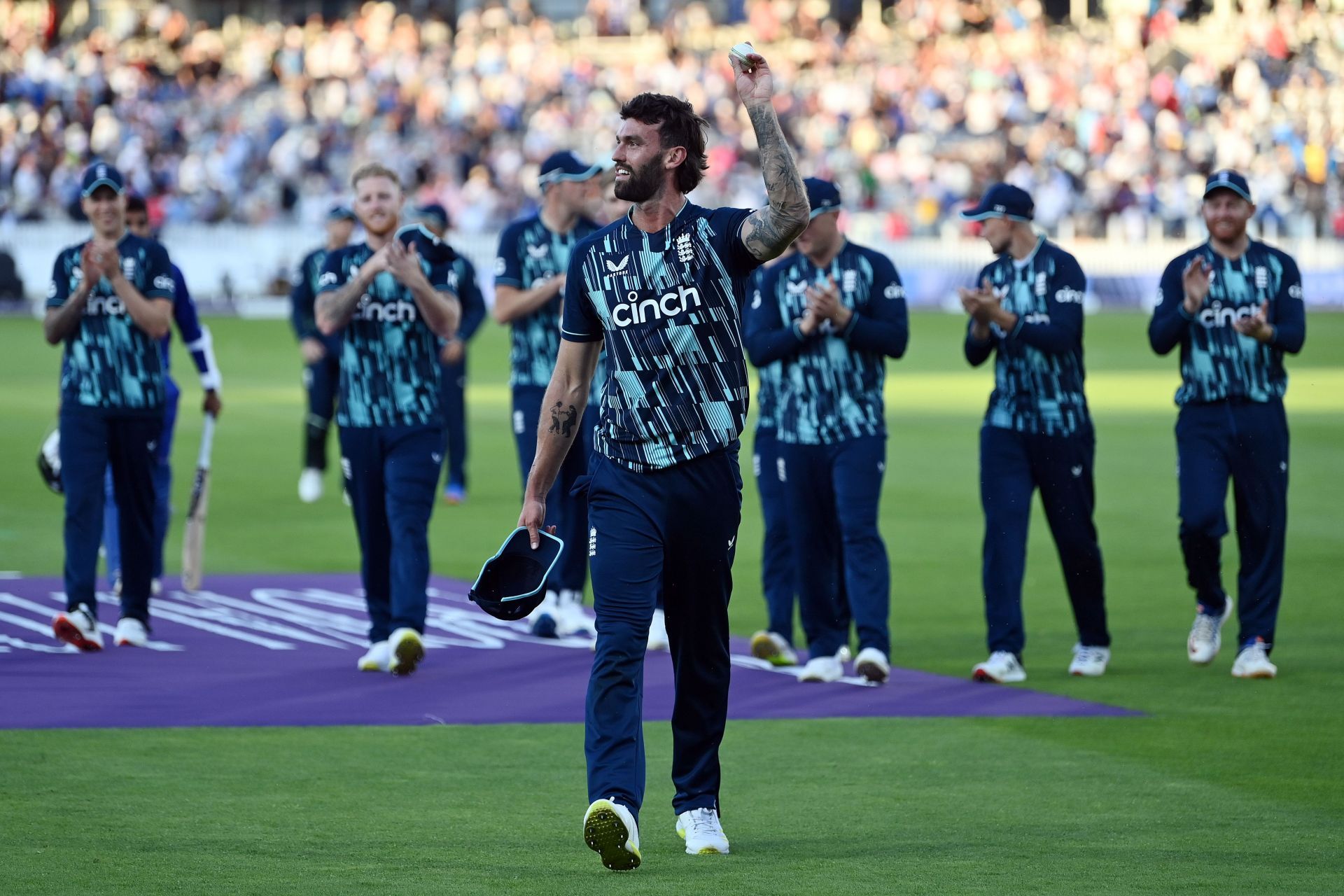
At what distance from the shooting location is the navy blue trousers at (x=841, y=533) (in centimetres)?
920

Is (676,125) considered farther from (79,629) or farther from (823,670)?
(79,629)

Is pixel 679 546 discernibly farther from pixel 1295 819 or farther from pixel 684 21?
pixel 684 21

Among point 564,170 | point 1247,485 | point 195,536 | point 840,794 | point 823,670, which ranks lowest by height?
point 840,794

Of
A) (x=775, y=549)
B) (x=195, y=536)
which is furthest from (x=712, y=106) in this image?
(x=775, y=549)

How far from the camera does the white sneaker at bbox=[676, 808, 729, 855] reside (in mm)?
6133

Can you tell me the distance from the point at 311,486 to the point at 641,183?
10868 mm

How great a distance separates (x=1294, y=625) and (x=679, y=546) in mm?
5779

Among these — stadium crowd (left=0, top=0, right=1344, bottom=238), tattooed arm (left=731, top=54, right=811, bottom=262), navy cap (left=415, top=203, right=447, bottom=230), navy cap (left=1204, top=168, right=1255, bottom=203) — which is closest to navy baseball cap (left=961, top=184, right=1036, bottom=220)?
navy cap (left=1204, top=168, right=1255, bottom=203)

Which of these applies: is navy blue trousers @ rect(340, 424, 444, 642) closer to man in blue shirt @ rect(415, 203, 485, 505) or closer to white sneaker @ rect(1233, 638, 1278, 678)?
man in blue shirt @ rect(415, 203, 485, 505)

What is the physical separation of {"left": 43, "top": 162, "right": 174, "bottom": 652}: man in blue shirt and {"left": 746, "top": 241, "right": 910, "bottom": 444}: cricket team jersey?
2.93 meters

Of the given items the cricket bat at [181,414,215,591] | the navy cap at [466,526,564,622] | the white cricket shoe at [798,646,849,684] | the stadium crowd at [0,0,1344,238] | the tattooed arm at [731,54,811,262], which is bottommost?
the white cricket shoe at [798,646,849,684]

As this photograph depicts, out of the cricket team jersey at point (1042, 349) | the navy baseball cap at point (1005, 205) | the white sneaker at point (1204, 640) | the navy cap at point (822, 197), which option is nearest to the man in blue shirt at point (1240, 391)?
the white sneaker at point (1204, 640)

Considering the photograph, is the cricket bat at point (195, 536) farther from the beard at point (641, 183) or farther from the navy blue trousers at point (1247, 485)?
the beard at point (641, 183)

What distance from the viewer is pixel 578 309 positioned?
6.18 m
